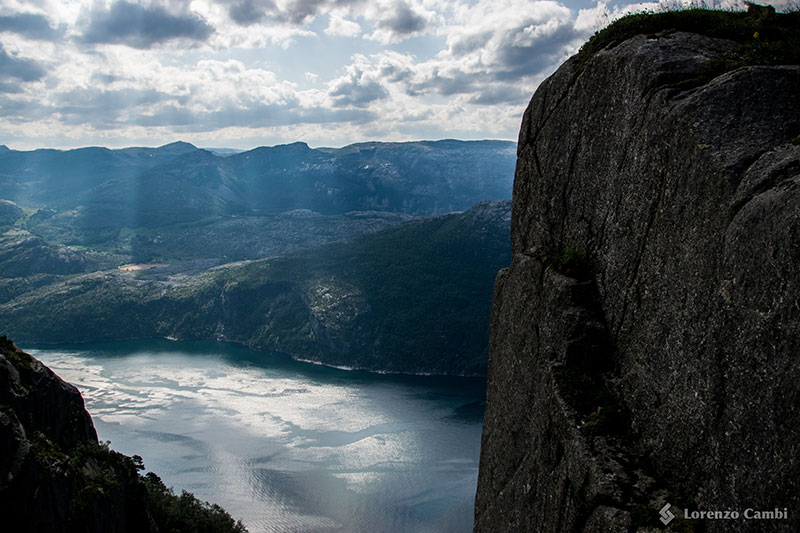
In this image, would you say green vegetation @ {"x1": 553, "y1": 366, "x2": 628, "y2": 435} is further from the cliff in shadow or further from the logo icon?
the cliff in shadow

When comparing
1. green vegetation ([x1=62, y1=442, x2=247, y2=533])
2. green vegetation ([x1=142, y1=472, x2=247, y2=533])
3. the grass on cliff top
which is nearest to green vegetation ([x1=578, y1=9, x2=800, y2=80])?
the grass on cliff top

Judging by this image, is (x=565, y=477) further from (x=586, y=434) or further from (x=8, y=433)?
(x=8, y=433)

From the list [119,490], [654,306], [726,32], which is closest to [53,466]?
[119,490]

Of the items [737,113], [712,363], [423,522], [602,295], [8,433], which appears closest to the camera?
[712,363]

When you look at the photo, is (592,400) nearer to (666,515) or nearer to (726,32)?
(666,515)

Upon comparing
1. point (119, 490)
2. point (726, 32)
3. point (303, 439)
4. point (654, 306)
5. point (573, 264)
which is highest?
point (726, 32)

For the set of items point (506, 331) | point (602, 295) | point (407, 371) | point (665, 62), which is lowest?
point (407, 371)

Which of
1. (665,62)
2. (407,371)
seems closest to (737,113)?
(665,62)
